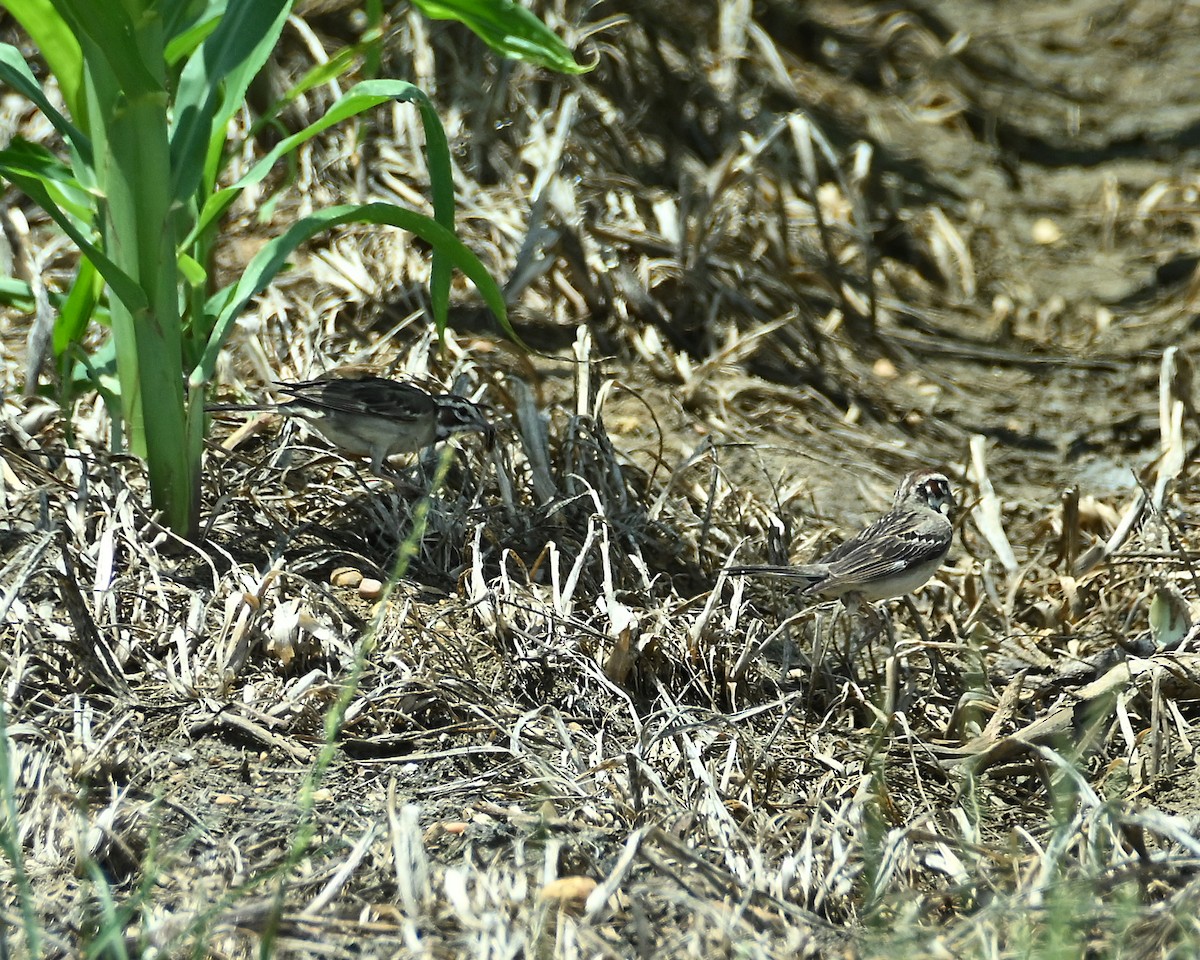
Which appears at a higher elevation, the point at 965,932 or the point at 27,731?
the point at 27,731

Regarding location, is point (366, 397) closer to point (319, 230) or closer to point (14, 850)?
point (319, 230)

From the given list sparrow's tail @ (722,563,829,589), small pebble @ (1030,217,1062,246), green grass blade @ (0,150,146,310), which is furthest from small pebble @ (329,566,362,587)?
small pebble @ (1030,217,1062,246)

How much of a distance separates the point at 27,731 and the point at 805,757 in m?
2.08

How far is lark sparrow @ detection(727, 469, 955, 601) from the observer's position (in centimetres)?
451

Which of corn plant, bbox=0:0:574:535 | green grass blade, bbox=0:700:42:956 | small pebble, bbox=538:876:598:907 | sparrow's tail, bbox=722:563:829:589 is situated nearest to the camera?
green grass blade, bbox=0:700:42:956

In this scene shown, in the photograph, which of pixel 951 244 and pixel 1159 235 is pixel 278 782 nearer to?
pixel 951 244

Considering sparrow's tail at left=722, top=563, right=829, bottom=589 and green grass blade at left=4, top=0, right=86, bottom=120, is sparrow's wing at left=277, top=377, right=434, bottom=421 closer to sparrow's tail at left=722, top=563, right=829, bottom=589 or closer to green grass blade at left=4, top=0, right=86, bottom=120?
green grass blade at left=4, top=0, right=86, bottom=120

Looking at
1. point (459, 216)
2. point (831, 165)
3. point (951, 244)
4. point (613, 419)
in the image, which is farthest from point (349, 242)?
point (951, 244)

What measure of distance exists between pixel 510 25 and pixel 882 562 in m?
2.03

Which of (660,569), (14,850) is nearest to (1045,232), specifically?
(660,569)

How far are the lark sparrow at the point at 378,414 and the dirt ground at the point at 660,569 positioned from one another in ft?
0.46

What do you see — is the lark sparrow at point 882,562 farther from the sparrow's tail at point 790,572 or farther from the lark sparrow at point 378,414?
the lark sparrow at point 378,414

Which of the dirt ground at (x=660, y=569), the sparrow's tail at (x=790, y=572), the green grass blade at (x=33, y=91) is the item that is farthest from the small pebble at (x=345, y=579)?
the green grass blade at (x=33, y=91)

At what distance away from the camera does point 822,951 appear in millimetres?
3156
